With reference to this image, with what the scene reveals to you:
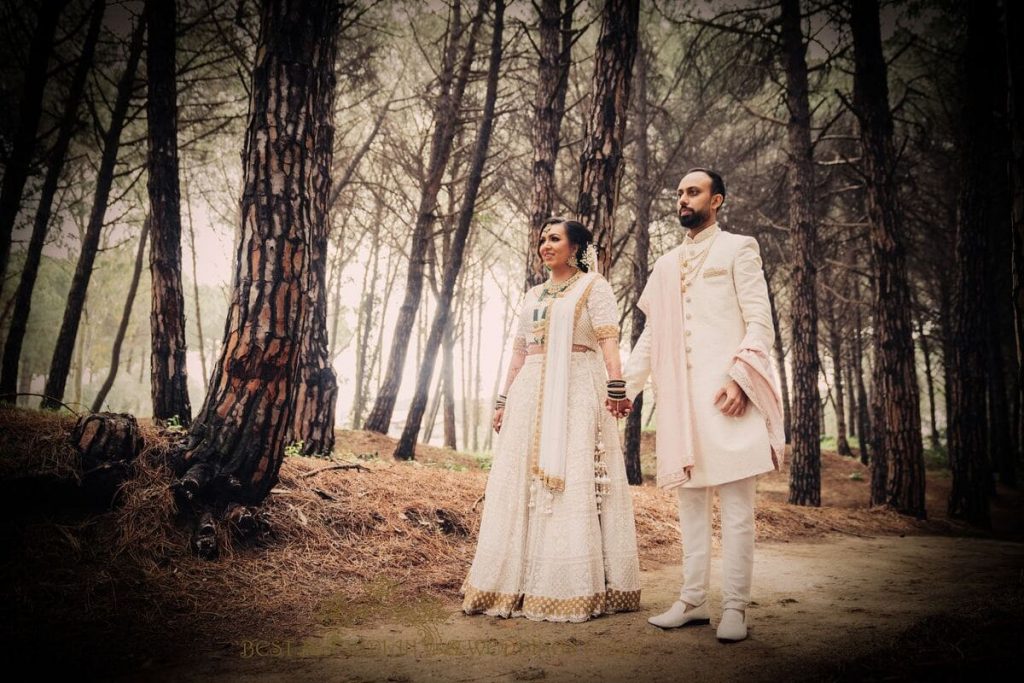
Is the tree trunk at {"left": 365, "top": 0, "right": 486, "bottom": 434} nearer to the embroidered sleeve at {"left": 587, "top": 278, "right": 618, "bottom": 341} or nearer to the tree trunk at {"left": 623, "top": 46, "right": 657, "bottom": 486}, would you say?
the tree trunk at {"left": 623, "top": 46, "right": 657, "bottom": 486}

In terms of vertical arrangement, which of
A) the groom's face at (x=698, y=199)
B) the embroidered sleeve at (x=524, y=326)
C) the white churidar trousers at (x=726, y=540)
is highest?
the groom's face at (x=698, y=199)

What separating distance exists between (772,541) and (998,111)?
25.7 ft

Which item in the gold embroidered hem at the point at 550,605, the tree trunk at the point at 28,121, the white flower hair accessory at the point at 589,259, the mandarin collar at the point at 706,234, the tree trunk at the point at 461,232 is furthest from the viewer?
the tree trunk at the point at 461,232

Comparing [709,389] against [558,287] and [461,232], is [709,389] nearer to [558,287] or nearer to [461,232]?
[558,287]

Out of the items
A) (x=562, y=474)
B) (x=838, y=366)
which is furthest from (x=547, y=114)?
(x=838, y=366)

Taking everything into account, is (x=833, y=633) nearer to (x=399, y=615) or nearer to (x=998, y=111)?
(x=399, y=615)

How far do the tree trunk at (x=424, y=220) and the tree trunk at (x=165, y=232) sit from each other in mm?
4585

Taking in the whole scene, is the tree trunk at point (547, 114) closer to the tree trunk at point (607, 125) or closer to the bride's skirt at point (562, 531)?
the tree trunk at point (607, 125)

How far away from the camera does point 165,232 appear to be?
627 cm

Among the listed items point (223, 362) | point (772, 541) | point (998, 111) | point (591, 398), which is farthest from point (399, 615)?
point (998, 111)

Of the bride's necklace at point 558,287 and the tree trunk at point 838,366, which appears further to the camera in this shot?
the tree trunk at point 838,366

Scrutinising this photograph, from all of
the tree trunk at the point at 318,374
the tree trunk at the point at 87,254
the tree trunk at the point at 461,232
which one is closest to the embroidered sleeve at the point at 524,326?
the tree trunk at the point at 318,374

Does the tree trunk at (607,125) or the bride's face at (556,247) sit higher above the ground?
the tree trunk at (607,125)

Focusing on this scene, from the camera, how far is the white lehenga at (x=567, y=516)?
9.39 feet
